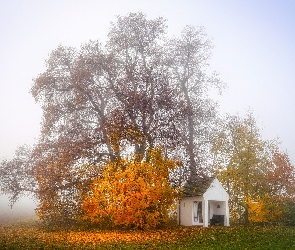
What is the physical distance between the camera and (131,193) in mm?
21500

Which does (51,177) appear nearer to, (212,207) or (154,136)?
(154,136)

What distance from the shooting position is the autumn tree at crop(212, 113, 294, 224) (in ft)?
104

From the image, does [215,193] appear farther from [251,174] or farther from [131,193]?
[131,193]

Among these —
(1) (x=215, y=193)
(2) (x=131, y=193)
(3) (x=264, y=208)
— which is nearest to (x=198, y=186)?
(1) (x=215, y=193)

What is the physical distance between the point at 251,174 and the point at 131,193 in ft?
52.2

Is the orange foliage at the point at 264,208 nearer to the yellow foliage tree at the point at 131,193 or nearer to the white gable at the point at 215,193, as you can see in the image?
the white gable at the point at 215,193

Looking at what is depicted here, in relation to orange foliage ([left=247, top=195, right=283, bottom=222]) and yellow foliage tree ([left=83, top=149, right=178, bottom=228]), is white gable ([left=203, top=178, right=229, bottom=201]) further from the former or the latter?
yellow foliage tree ([left=83, top=149, right=178, bottom=228])

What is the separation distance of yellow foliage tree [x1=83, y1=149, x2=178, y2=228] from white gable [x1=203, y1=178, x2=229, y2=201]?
6.75 meters

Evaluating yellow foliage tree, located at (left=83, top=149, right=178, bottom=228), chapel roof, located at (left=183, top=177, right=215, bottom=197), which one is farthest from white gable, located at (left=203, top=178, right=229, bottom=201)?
yellow foliage tree, located at (left=83, top=149, right=178, bottom=228)

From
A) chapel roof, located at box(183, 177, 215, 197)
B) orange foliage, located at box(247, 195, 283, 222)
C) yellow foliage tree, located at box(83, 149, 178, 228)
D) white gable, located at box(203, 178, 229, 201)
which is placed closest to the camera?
yellow foliage tree, located at box(83, 149, 178, 228)

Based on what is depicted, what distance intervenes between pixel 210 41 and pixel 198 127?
1010 centimetres

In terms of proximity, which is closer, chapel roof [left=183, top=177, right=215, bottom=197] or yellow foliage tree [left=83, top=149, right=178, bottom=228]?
yellow foliage tree [left=83, top=149, right=178, bottom=228]

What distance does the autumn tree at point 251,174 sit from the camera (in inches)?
1249

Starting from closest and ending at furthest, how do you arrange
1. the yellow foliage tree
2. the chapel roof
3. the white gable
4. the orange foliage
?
the yellow foliage tree, the white gable, the chapel roof, the orange foliage
